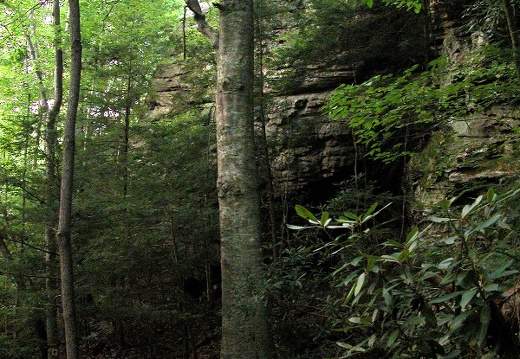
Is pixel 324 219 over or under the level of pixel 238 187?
under

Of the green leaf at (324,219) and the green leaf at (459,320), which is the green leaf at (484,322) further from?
the green leaf at (324,219)

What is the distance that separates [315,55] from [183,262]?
16.1 ft

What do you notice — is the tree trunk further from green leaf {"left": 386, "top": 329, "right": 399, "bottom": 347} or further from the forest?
green leaf {"left": 386, "top": 329, "right": 399, "bottom": 347}

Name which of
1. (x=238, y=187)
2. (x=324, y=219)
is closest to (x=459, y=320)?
(x=324, y=219)

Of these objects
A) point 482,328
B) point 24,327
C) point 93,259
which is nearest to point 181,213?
point 93,259

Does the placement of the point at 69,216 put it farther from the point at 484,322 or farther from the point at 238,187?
the point at 484,322

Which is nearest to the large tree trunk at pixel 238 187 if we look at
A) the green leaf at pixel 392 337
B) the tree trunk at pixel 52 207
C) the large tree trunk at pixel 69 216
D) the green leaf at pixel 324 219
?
the green leaf at pixel 324 219

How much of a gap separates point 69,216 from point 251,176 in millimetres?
2783

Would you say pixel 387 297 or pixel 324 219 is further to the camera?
pixel 324 219

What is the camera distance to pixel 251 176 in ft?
14.3

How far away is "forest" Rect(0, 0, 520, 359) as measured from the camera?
3.39 meters

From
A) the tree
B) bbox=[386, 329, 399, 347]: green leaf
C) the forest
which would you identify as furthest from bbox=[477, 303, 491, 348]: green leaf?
the tree

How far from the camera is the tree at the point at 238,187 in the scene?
155 inches

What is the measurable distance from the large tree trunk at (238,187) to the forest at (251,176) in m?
0.02
